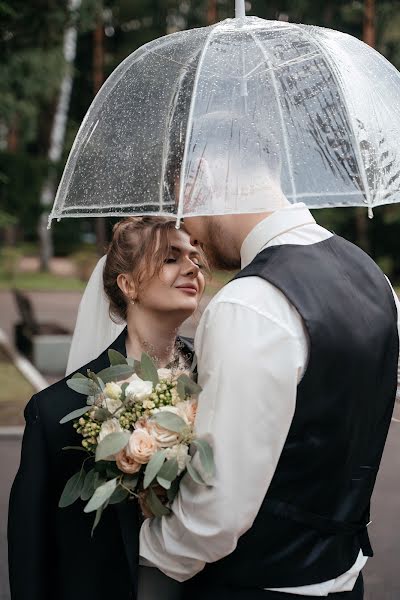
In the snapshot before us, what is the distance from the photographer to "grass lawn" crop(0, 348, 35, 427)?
35.4 feet

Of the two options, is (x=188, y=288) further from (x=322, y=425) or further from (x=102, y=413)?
(x=322, y=425)

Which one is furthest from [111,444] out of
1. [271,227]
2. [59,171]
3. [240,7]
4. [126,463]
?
[59,171]

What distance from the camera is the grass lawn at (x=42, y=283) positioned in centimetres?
3319

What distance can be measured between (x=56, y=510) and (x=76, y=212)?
0.93m

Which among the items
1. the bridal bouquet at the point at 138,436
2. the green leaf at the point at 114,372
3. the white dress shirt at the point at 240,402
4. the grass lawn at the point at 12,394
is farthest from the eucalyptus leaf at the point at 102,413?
the grass lawn at the point at 12,394

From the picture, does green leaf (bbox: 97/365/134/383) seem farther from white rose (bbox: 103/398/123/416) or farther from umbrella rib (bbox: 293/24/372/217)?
umbrella rib (bbox: 293/24/372/217)

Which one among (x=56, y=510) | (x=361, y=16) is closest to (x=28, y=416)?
(x=56, y=510)

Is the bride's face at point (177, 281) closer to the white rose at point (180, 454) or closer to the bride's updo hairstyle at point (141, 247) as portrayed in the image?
the bride's updo hairstyle at point (141, 247)

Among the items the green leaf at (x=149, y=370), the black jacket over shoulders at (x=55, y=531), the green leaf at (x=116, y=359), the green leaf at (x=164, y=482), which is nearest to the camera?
the green leaf at (x=164, y=482)

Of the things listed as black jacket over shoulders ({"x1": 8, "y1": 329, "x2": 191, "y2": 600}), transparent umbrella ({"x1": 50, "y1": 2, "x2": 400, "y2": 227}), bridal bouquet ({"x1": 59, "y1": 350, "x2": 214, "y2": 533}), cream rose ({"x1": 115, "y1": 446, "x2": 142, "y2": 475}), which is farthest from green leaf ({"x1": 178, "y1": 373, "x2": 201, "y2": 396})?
black jacket over shoulders ({"x1": 8, "y1": 329, "x2": 191, "y2": 600})

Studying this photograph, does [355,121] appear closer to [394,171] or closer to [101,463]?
[394,171]

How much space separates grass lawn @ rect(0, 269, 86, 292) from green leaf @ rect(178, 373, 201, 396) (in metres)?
30.0

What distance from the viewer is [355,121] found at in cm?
306

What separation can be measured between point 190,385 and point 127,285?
1190mm
